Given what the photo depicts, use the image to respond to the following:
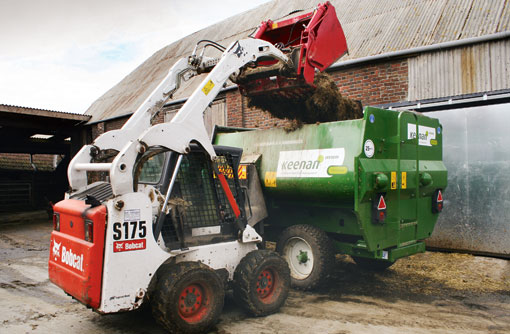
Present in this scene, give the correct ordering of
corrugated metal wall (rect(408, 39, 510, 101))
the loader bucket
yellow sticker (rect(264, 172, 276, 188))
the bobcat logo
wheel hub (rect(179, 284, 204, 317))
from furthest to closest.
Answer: corrugated metal wall (rect(408, 39, 510, 101)) → yellow sticker (rect(264, 172, 276, 188)) → the loader bucket → the bobcat logo → wheel hub (rect(179, 284, 204, 317))

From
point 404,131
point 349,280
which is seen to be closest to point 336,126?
point 404,131

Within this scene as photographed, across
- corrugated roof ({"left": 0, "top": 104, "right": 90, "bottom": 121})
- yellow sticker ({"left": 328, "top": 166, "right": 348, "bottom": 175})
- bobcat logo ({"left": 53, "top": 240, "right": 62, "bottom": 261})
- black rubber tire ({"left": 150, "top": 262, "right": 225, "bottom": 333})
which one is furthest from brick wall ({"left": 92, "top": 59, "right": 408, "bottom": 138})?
corrugated roof ({"left": 0, "top": 104, "right": 90, "bottom": 121})

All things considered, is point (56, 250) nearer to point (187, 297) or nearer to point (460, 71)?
point (187, 297)

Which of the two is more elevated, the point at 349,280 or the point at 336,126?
the point at 336,126

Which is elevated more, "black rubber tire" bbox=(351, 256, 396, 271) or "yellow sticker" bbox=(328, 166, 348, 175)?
"yellow sticker" bbox=(328, 166, 348, 175)

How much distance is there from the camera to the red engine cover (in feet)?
12.2

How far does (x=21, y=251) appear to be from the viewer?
972cm

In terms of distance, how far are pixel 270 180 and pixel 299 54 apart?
1.79m

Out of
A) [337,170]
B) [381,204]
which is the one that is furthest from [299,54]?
[381,204]

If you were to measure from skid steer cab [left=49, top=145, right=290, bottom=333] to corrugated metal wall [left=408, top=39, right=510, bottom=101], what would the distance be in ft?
15.6

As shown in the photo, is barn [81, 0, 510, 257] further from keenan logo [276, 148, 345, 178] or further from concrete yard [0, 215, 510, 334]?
keenan logo [276, 148, 345, 178]

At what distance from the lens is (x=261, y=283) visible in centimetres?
485

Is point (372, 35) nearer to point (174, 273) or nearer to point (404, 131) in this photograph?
point (404, 131)

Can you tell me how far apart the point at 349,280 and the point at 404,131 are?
233 centimetres
